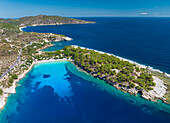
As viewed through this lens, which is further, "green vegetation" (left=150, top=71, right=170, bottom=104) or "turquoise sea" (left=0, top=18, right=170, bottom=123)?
"green vegetation" (left=150, top=71, right=170, bottom=104)

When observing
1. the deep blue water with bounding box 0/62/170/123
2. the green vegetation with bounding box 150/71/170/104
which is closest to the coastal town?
the green vegetation with bounding box 150/71/170/104

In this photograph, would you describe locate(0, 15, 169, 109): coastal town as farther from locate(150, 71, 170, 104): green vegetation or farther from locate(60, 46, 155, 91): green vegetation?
locate(150, 71, 170, 104): green vegetation

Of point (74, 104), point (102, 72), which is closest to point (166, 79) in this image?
point (102, 72)

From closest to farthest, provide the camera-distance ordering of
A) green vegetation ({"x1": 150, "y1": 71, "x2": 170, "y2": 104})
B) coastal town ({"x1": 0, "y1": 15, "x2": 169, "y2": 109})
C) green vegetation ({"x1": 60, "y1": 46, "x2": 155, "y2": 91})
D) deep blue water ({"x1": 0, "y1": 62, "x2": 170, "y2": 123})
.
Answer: deep blue water ({"x1": 0, "y1": 62, "x2": 170, "y2": 123}) → green vegetation ({"x1": 150, "y1": 71, "x2": 170, "y2": 104}) → coastal town ({"x1": 0, "y1": 15, "x2": 169, "y2": 109}) → green vegetation ({"x1": 60, "y1": 46, "x2": 155, "y2": 91})

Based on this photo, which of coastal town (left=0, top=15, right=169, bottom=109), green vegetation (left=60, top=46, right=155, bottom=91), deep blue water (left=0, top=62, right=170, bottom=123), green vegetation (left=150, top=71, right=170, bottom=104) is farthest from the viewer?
green vegetation (left=60, top=46, right=155, bottom=91)

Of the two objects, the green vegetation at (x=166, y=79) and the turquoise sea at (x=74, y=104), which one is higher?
the green vegetation at (x=166, y=79)

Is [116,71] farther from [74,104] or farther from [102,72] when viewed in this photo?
[74,104]

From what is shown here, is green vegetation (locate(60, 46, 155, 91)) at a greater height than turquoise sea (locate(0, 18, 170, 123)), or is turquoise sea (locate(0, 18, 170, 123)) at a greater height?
green vegetation (locate(60, 46, 155, 91))

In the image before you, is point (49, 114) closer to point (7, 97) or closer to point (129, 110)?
point (7, 97)

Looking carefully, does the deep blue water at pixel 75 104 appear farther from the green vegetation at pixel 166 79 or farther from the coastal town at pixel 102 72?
the green vegetation at pixel 166 79

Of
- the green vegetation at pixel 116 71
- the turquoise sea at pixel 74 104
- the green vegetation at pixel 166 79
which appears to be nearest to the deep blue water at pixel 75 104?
the turquoise sea at pixel 74 104
